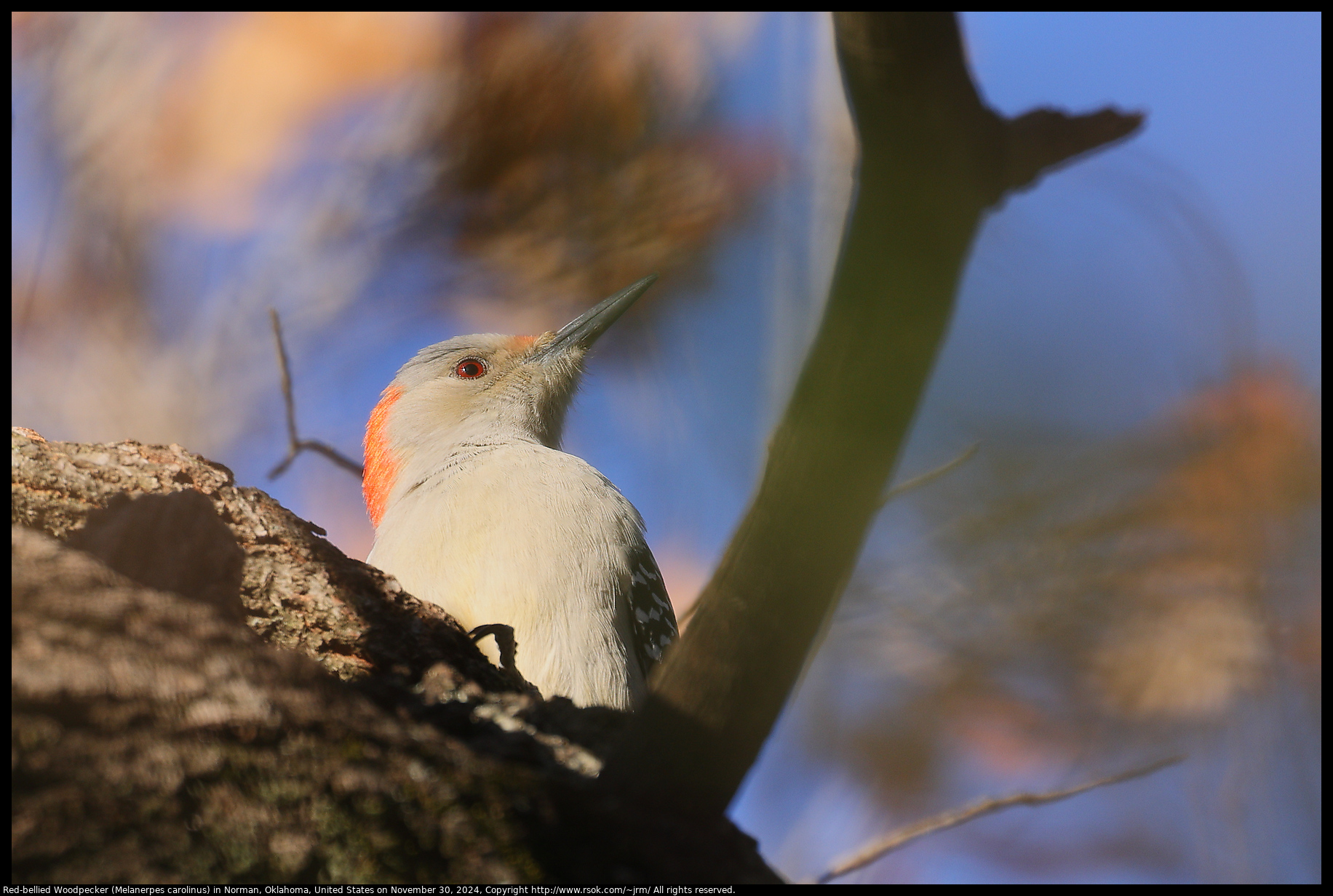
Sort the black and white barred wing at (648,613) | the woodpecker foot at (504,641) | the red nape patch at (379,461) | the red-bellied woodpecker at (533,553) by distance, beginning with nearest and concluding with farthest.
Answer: the woodpecker foot at (504,641) → the red-bellied woodpecker at (533,553) → the black and white barred wing at (648,613) → the red nape patch at (379,461)

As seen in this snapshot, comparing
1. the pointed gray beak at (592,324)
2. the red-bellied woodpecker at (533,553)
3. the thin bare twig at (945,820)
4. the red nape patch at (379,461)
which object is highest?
the pointed gray beak at (592,324)

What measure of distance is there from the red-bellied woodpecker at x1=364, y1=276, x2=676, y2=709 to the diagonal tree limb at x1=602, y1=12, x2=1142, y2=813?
3.77 ft

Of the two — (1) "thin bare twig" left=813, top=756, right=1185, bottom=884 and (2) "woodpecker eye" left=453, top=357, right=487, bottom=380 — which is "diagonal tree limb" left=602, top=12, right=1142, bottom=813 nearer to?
(1) "thin bare twig" left=813, top=756, right=1185, bottom=884

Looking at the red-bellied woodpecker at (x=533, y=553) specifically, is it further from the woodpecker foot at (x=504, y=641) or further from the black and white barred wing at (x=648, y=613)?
the woodpecker foot at (x=504, y=641)

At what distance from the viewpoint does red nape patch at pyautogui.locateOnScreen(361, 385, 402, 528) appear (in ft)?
13.1

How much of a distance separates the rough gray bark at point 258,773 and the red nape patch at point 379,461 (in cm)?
245

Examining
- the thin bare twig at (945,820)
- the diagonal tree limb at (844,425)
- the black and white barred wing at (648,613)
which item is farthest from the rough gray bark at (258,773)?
the black and white barred wing at (648,613)

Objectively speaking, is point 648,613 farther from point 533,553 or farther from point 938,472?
point 938,472

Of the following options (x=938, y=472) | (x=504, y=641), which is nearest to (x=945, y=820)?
(x=938, y=472)

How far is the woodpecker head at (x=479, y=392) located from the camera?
4.04 metres

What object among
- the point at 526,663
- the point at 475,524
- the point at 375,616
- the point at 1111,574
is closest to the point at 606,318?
the point at 475,524

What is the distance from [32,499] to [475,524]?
1.23 meters

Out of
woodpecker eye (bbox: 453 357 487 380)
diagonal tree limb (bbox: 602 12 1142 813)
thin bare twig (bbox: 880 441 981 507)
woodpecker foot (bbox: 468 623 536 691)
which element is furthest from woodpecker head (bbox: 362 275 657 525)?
diagonal tree limb (bbox: 602 12 1142 813)

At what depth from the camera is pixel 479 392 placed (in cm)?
430
